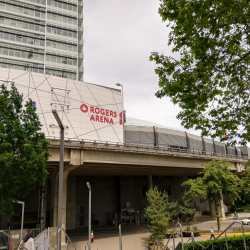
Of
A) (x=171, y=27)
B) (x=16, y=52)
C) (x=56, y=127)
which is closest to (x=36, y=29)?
(x=16, y=52)

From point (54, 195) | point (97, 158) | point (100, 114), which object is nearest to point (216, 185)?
point (97, 158)

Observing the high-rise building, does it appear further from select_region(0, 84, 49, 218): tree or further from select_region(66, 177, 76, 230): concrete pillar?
select_region(0, 84, 49, 218): tree

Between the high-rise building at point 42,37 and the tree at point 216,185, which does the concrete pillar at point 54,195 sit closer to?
the tree at point 216,185

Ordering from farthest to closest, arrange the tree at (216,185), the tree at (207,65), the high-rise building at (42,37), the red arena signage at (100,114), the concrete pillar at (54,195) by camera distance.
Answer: the high-rise building at (42,37), the red arena signage at (100,114), the concrete pillar at (54,195), the tree at (216,185), the tree at (207,65)

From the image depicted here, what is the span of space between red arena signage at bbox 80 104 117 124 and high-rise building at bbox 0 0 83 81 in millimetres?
25892

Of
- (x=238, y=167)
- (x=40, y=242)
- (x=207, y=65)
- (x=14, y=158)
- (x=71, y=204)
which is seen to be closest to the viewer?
(x=207, y=65)

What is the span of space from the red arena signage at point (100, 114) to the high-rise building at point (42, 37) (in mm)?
25892

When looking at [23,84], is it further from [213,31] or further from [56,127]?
[213,31]

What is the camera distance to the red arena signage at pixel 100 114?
42438mm

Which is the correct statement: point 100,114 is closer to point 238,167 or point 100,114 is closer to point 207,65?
point 238,167

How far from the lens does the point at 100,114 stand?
44.0 meters

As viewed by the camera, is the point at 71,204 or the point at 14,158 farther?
the point at 71,204

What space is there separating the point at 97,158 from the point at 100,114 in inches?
621

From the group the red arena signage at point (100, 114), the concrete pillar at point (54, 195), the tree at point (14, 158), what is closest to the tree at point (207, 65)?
the tree at point (14, 158)
